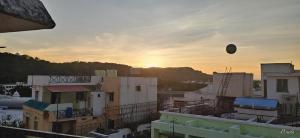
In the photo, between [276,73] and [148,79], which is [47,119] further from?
[276,73]

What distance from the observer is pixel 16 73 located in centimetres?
4366

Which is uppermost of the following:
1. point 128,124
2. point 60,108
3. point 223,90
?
point 223,90

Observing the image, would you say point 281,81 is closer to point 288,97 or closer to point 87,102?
point 288,97

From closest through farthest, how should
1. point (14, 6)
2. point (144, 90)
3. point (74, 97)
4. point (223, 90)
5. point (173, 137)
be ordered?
point (14, 6) → point (173, 137) → point (223, 90) → point (74, 97) → point (144, 90)

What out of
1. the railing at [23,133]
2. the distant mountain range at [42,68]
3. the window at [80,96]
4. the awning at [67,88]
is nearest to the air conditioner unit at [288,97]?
the awning at [67,88]

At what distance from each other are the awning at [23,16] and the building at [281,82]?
16.1 metres

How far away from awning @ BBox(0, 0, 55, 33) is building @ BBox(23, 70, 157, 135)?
731 inches

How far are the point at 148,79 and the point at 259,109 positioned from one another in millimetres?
14789

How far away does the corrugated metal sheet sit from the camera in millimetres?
12984

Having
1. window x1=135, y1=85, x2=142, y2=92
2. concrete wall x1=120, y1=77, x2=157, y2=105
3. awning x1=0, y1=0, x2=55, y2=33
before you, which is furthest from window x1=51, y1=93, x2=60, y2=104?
awning x1=0, y1=0, x2=55, y2=33

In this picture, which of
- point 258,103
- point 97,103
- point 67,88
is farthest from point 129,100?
point 258,103

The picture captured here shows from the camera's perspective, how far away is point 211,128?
453 inches

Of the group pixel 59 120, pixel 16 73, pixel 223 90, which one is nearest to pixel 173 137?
pixel 223 90

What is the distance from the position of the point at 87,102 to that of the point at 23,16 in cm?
2224
